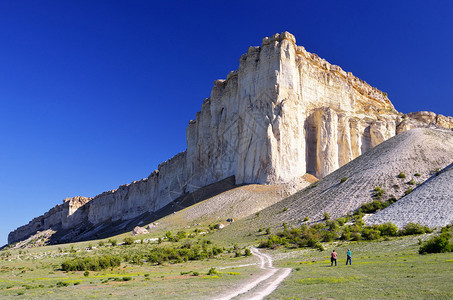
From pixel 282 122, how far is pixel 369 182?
21.9 meters

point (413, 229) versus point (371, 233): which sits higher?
point (413, 229)

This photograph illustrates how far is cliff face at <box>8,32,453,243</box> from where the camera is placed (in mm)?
56406

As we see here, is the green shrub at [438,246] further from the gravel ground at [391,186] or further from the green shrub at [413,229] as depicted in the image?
the gravel ground at [391,186]

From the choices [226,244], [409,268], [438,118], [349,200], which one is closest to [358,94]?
[438,118]

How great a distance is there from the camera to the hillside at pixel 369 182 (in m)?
34.4

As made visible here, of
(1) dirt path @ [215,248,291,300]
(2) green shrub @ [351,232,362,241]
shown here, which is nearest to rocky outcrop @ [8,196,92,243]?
(2) green shrub @ [351,232,362,241]

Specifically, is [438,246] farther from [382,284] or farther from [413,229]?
[382,284]

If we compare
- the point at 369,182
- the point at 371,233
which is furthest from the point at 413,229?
the point at 369,182

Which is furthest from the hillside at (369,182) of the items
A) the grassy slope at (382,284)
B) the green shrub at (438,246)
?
the grassy slope at (382,284)

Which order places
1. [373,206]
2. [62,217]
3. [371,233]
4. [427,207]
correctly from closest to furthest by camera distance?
[371,233], [427,207], [373,206], [62,217]

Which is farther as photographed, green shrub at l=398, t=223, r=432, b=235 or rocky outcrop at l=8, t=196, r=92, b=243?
rocky outcrop at l=8, t=196, r=92, b=243

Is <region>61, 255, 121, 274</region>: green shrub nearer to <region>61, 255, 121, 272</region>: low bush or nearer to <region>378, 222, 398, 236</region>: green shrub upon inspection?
<region>61, 255, 121, 272</region>: low bush

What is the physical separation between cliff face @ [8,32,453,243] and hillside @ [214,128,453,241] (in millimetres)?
13490

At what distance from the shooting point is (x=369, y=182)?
36.8 metres
